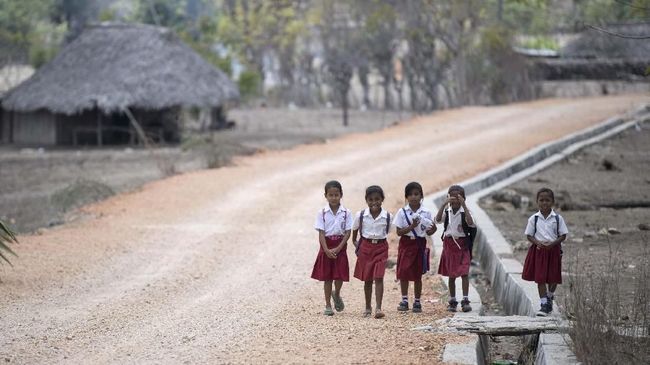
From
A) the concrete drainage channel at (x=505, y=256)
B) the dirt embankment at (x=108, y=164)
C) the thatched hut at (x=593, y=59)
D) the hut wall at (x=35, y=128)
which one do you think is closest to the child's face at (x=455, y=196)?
the concrete drainage channel at (x=505, y=256)

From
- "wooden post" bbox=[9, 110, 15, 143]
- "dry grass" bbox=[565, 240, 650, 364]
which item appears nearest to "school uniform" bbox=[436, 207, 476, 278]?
"dry grass" bbox=[565, 240, 650, 364]

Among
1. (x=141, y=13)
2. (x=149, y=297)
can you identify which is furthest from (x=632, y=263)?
(x=141, y=13)

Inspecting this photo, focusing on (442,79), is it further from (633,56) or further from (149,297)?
(149,297)

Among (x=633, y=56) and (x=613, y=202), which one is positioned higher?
(x=633, y=56)

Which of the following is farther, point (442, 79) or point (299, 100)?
point (299, 100)

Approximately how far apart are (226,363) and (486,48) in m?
35.8

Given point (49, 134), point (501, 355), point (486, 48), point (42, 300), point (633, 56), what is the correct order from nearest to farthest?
point (501, 355) < point (42, 300) < point (49, 134) < point (633, 56) < point (486, 48)

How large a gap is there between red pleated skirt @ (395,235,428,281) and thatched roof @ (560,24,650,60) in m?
29.4

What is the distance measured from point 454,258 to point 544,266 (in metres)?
0.85

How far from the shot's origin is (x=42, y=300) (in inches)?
433

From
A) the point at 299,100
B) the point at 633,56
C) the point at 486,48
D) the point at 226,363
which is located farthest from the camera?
the point at 299,100

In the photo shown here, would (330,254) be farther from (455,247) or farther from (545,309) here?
(545,309)

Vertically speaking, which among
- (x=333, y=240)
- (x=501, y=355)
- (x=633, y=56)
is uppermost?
(x=633, y=56)

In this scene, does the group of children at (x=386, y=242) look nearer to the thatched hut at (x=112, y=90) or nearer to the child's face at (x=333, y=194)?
the child's face at (x=333, y=194)
